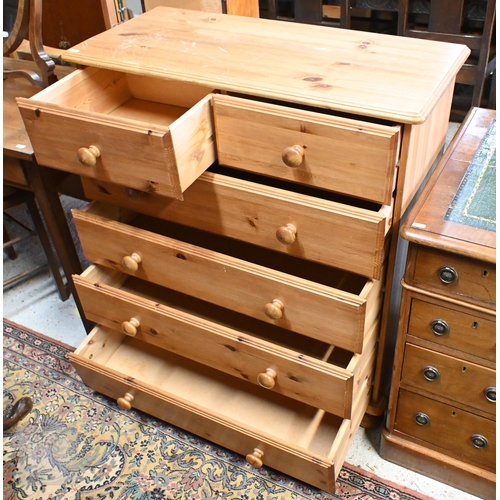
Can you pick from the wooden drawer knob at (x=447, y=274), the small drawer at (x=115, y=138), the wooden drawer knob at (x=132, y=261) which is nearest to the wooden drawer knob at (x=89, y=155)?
the small drawer at (x=115, y=138)

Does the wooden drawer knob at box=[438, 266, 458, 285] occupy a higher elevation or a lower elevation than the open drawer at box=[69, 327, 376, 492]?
higher

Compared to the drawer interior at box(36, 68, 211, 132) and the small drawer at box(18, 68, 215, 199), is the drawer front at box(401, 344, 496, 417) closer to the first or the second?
the small drawer at box(18, 68, 215, 199)

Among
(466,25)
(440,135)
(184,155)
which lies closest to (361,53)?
(440,135)

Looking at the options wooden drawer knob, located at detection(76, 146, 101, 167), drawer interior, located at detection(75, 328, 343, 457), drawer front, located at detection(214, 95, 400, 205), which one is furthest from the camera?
drawer interior, located at detection(75, 328, 343, 457)

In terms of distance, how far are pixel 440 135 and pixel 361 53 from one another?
1.02 feet

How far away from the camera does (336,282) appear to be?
149cm

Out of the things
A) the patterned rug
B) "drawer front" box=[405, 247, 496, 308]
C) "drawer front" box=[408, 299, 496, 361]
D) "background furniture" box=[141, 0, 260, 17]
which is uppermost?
"background furniture" box=[141, 0, 260, 17]

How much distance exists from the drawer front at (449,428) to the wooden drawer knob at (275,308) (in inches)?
15.3

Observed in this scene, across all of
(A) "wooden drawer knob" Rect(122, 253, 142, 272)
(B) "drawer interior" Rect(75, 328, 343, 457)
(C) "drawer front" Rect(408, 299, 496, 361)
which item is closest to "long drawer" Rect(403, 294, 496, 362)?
(C) "drawer front" Rect(408, 299, 496, 361)

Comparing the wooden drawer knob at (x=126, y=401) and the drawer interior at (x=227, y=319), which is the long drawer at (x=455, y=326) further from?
the wooden drawer knob at (x=126, y=401)

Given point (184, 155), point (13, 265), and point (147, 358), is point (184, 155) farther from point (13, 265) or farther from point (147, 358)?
point (13, 265)

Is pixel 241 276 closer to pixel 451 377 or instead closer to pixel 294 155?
pixel 294 155

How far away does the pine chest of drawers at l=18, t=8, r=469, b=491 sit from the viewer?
1104 mm

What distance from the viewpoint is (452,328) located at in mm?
1232
